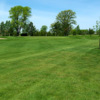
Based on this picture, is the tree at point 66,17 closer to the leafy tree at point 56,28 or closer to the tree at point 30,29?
the leafy tree at point 56,28

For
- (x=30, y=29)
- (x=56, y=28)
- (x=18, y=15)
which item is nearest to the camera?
(x=18, y=15)

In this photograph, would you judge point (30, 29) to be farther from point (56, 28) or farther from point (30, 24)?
point (56, 28)

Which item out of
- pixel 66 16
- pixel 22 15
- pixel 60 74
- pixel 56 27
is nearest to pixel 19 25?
pixel 22 15

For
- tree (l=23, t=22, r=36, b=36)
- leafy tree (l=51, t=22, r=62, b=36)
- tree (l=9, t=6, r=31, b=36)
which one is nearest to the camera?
tree (l=9, t=6, r=31, b=36)

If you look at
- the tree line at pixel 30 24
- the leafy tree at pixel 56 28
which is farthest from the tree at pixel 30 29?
the leafy tree at pixel 56 28

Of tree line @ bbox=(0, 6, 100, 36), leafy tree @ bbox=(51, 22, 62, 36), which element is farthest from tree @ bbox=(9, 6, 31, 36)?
leafy tree @ bbox=(51, 22, 62, 36)

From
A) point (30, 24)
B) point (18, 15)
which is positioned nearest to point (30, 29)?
point (30, 24)

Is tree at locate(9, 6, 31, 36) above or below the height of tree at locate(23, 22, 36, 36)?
above

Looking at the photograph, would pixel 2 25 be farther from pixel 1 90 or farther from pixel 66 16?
pixel 1 90

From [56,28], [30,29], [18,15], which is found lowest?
[30,29]

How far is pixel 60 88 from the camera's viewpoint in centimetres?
398

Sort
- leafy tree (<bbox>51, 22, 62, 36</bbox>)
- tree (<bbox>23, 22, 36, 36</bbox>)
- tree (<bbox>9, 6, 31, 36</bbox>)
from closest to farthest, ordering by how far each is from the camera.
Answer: tree (<bbox>9, 6, 31, 36</bbox>), leafy tree (<bbox>51, 22, 62, 36</bbox>), tree (<bbox>23, 22, 36, 36</bbox>)

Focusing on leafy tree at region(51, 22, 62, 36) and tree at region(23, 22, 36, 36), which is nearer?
leafy tree at region(51, 22, 62, 36)

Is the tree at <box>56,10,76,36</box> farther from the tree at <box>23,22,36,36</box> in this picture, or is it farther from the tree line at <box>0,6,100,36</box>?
the tree at <box>23,22,36,36</box>
